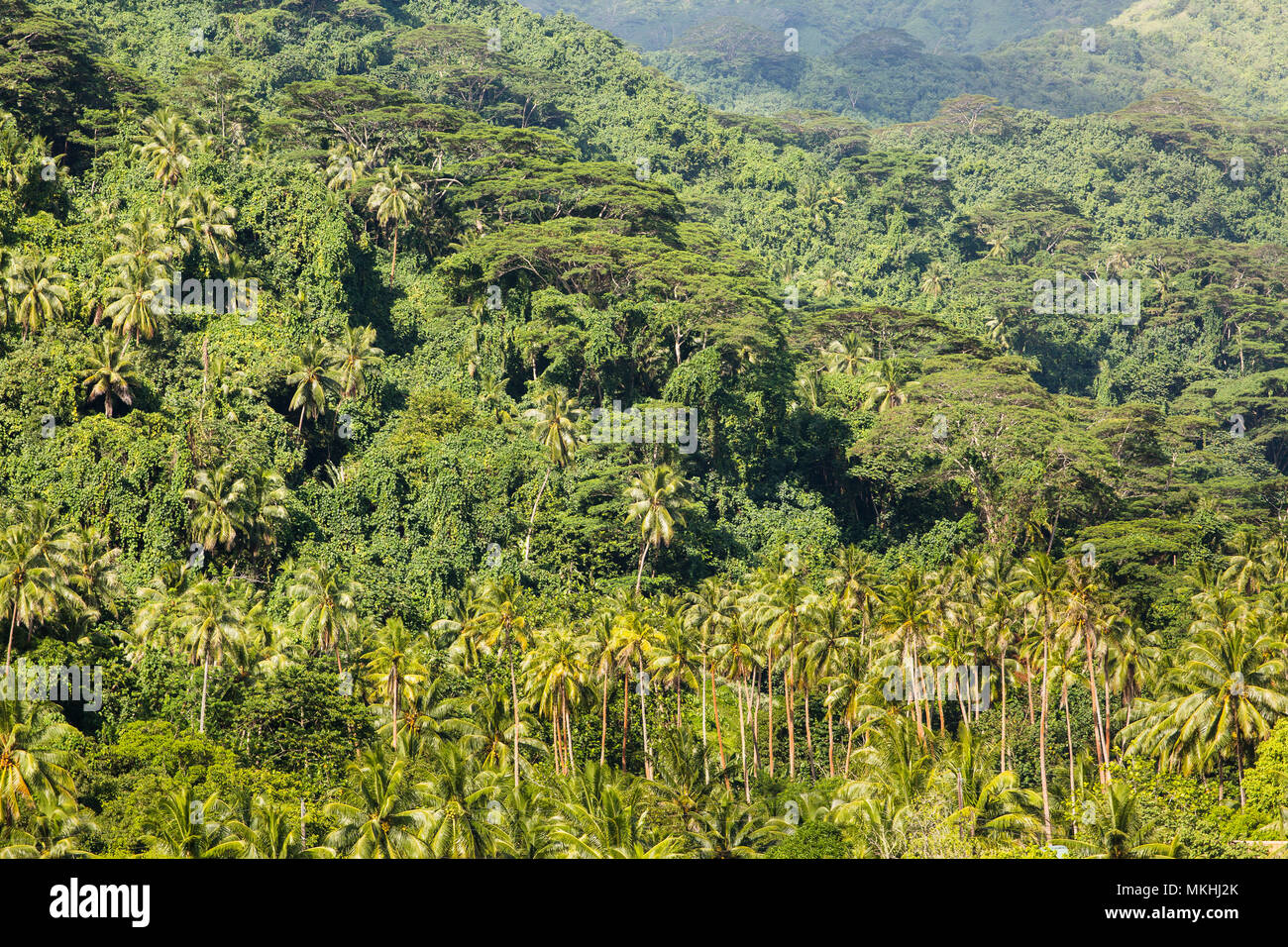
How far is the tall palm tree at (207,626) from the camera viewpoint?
5822 centimetres

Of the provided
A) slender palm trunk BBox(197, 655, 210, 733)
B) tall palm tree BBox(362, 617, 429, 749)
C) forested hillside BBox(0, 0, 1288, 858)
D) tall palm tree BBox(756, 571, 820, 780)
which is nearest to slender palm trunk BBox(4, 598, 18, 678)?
forested hillside BBox(0, 0, 1288, 858)

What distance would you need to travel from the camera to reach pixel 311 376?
78.6 m

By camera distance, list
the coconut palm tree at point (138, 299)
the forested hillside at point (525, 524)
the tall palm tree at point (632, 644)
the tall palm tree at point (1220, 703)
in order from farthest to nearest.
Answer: the coconut palm tree at point (138, 299) → the tall palm tree at point (632, 644) → the tall palm tree at point (1220, 703) → the forested hillside at point (525, 524)

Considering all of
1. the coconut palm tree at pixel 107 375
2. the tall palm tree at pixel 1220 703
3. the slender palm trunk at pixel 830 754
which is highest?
the coconut palm tree at pixel 107 375

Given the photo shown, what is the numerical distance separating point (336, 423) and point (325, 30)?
251 feet

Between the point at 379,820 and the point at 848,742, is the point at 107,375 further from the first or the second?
the point at 848,742

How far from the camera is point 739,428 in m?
88.6

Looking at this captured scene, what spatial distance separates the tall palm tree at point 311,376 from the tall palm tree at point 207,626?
66.1 feet

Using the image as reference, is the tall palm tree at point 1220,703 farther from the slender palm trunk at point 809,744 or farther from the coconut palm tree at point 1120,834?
the slender palm trunk at point 809,744

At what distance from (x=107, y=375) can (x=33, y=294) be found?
6.85m

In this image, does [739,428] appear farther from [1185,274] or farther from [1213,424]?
[1185,274]

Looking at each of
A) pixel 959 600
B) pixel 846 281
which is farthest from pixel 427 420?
pixel 846 281

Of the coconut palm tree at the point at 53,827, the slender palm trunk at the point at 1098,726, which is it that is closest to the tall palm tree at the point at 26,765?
the coconut palm tree at the point at 53,827

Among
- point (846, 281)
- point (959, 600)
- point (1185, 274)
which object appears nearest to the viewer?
point (959, 600)
